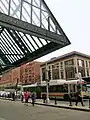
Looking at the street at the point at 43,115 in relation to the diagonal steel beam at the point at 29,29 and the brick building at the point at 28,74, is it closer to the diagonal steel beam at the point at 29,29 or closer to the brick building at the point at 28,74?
the diagonal steel beam at the point at 29,29

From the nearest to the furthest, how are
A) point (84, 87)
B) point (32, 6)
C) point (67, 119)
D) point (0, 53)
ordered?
point (67, 119)
point (32, 6)
point (0, 53)
point (84, 87)

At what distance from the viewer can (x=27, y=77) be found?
9375 centimetres

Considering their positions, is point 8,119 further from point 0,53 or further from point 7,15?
point 0,53

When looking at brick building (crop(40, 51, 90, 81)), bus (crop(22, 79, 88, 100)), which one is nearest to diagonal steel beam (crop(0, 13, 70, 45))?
bus (crop(22, 79, 88, 100))

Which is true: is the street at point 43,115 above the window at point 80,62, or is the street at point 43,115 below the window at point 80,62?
below

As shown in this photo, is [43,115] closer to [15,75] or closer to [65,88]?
[65,88]

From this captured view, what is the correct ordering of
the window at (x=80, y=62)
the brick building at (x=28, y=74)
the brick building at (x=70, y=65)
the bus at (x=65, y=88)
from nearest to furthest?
the bus at (x=65, y=88) → the brick building at (x=70, y=65) → the window at (x=80, y=62) → the brick building at (x=28, y=74)

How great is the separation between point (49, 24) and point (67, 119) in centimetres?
753

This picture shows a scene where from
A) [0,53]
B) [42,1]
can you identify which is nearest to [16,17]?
[42,1]

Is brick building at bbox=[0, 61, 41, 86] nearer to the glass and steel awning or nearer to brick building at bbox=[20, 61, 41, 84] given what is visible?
brick building at bbox=[20, 61, 41, 84]

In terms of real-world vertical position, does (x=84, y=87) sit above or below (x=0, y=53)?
below

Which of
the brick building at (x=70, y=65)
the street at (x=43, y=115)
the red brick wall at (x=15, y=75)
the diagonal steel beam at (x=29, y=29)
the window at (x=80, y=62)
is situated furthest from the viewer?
the red brick wall at (x=15, y=75)

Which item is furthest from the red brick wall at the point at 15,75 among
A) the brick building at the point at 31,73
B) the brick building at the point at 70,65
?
the brick building at the point at 70,65

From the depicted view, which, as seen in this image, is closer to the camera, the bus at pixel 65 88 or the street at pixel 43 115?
the street at pixel 43 115
